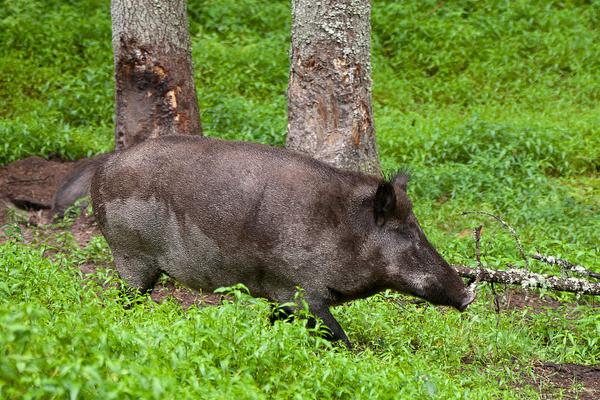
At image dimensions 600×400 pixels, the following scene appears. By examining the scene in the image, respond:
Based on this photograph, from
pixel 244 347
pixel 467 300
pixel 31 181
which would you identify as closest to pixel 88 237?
pixel 31 181

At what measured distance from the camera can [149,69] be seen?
9.17 meters

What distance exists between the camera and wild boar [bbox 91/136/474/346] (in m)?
6.22

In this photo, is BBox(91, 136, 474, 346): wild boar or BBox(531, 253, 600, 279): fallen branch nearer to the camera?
BBox(91, 136, 474, 346): wild boar

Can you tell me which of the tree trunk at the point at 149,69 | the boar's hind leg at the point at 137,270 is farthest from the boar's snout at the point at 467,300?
the tree trunk at the point at 149,69

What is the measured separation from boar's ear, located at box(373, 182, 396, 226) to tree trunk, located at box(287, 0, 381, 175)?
203 cm

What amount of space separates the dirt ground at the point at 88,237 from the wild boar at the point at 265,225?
1.23ft

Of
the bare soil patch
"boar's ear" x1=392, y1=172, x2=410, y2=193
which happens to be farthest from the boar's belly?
the bare soil patch

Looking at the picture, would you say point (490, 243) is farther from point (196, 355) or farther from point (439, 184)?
point (196, 355)

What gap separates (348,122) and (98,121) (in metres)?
5.09

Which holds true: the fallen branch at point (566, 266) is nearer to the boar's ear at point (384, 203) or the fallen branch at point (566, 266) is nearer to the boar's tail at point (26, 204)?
the boar's ear at point (384, 203)

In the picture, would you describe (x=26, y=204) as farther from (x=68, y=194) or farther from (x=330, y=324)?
(x=330, y=324)

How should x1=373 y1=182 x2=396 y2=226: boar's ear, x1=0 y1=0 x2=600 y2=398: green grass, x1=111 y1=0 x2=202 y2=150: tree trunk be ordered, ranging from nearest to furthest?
x1=0 y1=0 x2=600 y2=398: green grass < x1=373 y1=182 x2=396 y2=226: boar's ear < x1=111 y1=0 x2=202 y2=150: tree trunk

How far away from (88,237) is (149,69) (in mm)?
1664

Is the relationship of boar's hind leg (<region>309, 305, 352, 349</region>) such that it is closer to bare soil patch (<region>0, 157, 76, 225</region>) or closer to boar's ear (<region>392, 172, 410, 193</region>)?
boar's ear (<region>392, 172, 410, 193</region>)
